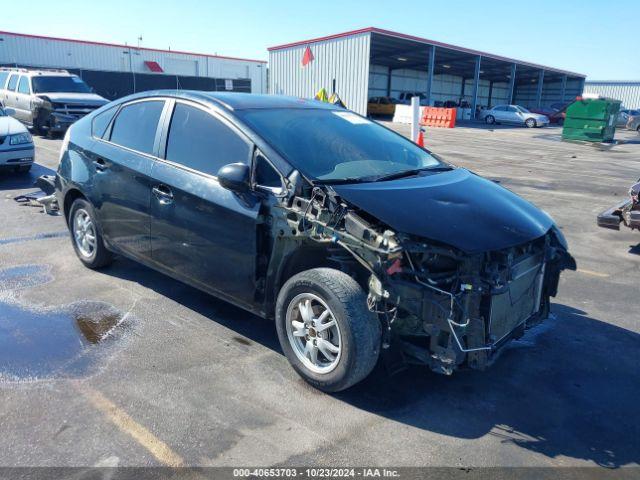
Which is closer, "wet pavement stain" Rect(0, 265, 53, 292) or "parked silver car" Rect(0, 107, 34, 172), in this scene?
"wet pavement stain" Rect(0, 265, 53, 292)

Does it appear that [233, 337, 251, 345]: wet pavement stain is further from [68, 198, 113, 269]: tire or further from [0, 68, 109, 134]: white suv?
[0, 68, 109, 134]: white suv

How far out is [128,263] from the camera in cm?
587

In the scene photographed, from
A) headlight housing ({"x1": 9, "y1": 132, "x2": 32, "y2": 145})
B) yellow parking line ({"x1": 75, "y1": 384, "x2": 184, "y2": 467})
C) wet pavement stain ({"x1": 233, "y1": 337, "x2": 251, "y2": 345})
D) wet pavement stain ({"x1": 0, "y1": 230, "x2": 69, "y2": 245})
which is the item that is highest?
headlight housing ({"x1": 9, "y1": 132, "x2": 32, "y2": 145})

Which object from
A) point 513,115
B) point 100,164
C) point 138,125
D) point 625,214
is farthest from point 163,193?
point 513,115

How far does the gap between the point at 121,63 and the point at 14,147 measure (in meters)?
33.4

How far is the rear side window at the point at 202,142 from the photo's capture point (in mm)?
3957

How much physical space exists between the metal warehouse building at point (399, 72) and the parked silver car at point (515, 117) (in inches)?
109

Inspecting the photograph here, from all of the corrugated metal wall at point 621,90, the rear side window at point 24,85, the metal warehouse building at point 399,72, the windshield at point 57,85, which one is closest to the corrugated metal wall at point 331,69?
the metal warehouse building at point 399,72

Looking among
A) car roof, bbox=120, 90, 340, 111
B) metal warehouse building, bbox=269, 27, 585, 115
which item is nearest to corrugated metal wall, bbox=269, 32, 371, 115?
metal warehouse building, bbox=269, 27, 585, 115

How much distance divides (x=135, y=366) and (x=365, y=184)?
2.03 metres

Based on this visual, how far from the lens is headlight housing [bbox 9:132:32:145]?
33.6 ft

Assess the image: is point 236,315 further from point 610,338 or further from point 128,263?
point 610,338

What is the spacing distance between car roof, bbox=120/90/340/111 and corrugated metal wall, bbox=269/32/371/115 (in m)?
28.6

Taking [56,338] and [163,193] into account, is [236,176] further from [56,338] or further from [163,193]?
[56,338]
